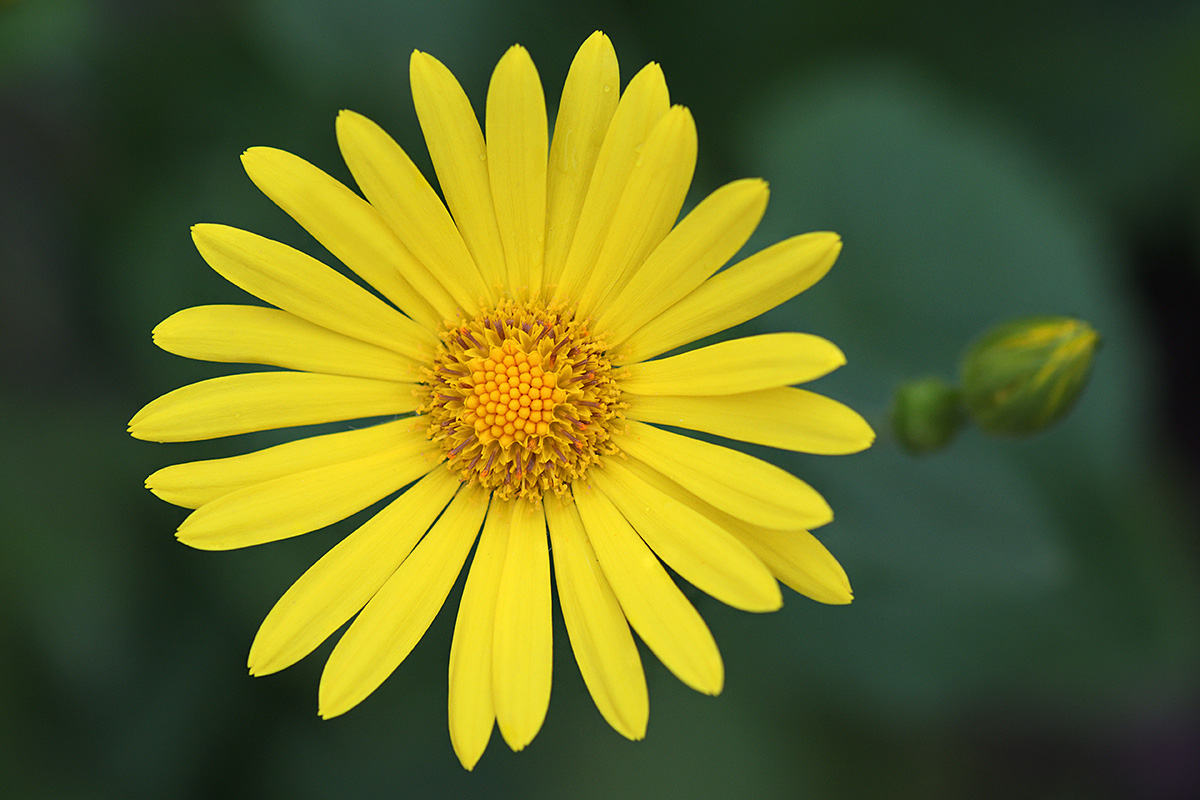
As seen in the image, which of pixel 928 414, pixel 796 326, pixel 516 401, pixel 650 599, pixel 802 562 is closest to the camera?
pixel 802 562

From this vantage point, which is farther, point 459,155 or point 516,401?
point 516,401

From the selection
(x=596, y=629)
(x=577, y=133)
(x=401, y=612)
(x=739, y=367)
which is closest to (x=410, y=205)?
(x=577, y=133)

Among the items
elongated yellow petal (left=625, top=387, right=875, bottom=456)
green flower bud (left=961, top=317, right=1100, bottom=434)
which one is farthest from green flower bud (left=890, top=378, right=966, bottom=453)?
elongated yellow petal (left=625, top=387, right=875, bottom=456)

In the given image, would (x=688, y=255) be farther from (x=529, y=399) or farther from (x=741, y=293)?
(x=529, y=399)

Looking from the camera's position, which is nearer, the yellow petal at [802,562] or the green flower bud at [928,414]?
the yellow petal at [802,562]

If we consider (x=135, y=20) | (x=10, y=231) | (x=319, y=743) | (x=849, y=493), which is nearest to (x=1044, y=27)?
(x=849, y=493)

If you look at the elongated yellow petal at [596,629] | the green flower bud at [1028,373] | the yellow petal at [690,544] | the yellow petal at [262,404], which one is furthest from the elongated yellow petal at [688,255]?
the green flower bud at [1028,373]

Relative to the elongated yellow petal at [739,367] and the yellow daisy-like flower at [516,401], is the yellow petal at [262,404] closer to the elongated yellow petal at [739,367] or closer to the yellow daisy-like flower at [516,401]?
the yellow daisy-like flower at [516,401]
